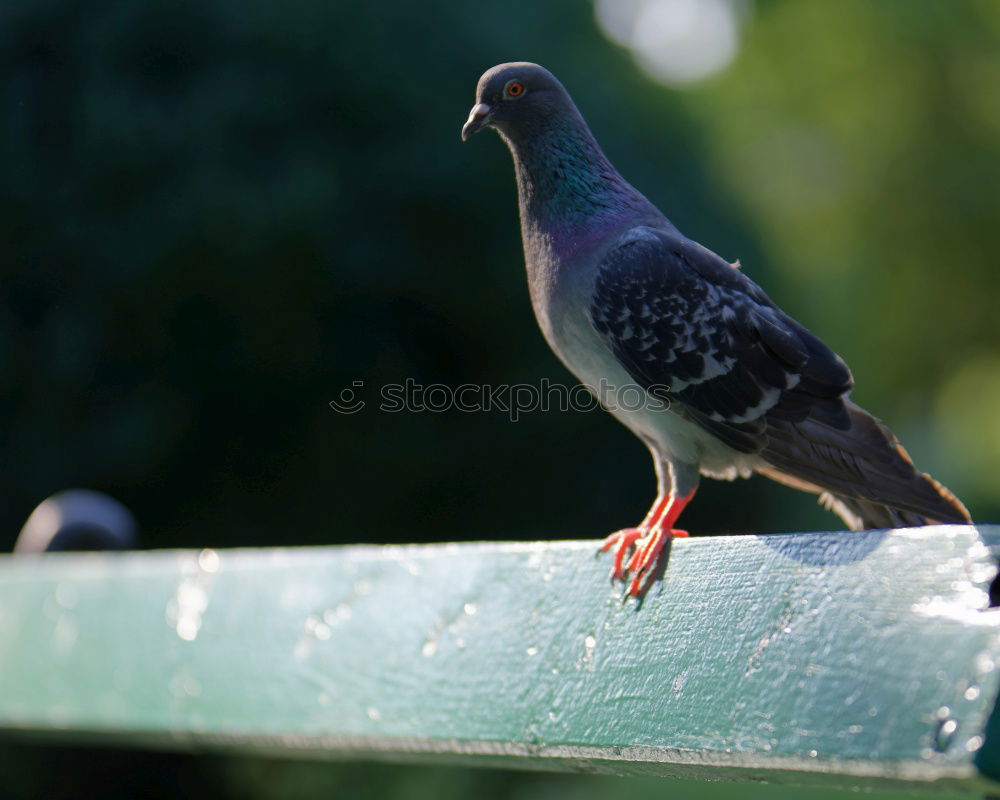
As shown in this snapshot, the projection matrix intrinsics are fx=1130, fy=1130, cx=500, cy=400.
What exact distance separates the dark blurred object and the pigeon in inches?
101

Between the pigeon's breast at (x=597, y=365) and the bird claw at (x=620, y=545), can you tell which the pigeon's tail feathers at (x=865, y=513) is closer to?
the pigeon's breast at (x=597, y=365)

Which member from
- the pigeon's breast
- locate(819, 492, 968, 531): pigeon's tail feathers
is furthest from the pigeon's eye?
locate(819, 492, 968, 531): pigeon's tail feathers

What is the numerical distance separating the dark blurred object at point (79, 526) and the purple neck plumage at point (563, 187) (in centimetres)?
260

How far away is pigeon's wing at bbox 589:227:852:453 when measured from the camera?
2477 mm

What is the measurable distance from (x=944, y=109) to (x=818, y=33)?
222 cm

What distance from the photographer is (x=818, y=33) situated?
16.5m

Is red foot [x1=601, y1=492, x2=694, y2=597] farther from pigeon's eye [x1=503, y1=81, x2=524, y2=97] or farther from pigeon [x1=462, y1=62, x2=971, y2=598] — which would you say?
pigeon's eye [x1=503, y1=81, x2=524, y2=97]

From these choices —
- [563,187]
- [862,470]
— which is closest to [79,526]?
[563,187]

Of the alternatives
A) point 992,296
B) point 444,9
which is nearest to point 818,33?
point 992,296

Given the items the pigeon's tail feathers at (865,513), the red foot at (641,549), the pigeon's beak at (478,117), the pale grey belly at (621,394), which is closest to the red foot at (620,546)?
the red foot at (641,549)

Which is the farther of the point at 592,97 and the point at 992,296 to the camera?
the point at 992,296

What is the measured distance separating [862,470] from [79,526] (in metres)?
3.21

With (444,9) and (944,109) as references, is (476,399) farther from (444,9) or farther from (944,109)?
(944,109)

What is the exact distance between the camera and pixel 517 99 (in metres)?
2.39
